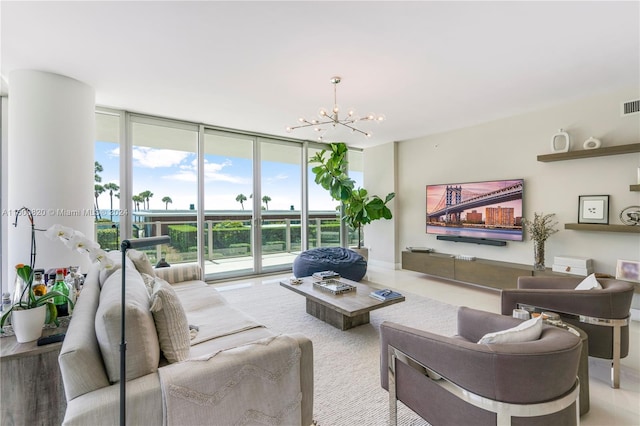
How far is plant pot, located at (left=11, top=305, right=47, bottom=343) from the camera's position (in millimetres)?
1257

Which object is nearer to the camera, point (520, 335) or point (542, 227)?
point (520, 335)

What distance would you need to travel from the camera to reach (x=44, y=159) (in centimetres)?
287

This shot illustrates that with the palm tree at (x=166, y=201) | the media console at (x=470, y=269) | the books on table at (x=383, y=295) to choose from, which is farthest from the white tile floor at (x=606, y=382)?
the palm tree at (x=166, y=201)

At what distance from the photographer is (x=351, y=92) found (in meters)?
3.36

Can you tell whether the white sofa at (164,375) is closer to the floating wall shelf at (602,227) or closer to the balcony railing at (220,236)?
Result: the balcony railing at (220,236)

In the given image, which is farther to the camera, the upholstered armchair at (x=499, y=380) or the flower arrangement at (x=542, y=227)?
the flower arrangement at (x=542, y=227)

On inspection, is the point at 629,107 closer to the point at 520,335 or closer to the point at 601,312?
the point at 601,312

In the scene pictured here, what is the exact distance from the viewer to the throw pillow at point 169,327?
138cm

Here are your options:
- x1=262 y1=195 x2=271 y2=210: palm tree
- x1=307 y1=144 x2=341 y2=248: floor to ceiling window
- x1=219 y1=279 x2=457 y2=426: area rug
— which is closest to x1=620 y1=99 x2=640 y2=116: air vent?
x1=219 y1=279 x2=457 y2=426: area rug

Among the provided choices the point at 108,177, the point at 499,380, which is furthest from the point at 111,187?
the point at 499,380

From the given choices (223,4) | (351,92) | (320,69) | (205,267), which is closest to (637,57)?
(351,92)

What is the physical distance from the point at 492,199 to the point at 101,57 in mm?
5104

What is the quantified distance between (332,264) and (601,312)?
2.82 metres

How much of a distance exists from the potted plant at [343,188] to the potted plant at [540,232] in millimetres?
2353
